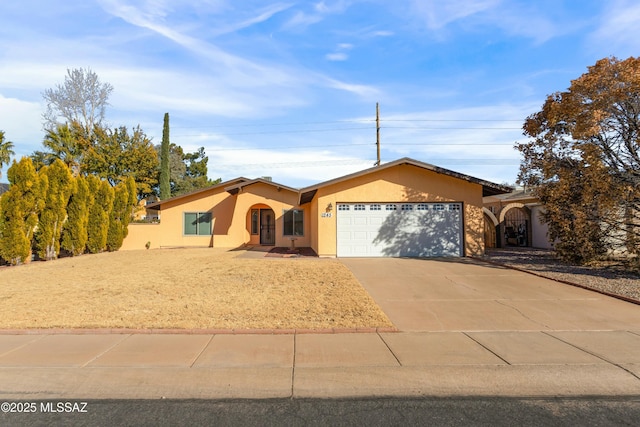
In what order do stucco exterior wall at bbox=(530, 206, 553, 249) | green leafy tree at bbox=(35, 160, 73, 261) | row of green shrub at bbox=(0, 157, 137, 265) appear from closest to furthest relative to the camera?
row of green shrub at bbox=(0, 157, 137, 265), green leafy tree at bbox=(35, 160, 73, 261), stucco exterior wall at bbox=(530, 206, 553, 249)

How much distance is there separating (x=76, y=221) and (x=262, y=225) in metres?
9.37

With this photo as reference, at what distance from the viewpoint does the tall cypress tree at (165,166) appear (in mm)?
32375

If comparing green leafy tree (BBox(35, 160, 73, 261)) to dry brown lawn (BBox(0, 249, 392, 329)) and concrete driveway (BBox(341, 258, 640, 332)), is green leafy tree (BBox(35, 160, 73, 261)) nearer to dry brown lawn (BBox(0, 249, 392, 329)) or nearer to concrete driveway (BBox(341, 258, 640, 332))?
dry brown lawn (BBox(0, 249, 392, 329))

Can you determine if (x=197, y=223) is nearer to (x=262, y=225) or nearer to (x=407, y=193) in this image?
(x=262, y=225)

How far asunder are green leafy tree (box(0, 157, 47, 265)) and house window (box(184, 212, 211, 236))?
320 inches

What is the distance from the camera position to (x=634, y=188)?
1183 cm

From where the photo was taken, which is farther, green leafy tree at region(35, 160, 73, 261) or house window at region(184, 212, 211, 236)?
house window at region(184, 212, 211, 236)

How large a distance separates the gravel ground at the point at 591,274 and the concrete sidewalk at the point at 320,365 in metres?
3.77

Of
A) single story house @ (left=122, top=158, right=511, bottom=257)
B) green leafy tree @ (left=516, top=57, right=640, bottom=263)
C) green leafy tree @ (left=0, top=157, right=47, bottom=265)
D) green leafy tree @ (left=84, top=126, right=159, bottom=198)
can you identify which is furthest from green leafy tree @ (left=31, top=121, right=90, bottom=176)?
green leafy tree @ (left=516, top=57, right=640, bottom=263)

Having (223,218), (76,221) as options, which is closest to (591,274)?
(223,218)

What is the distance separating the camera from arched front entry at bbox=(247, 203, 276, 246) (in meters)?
22.4

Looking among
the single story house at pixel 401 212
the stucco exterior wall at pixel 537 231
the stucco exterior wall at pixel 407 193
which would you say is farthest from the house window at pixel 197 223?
the stucco exterior wall at pixel 537 231

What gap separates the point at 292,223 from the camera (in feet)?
70.6

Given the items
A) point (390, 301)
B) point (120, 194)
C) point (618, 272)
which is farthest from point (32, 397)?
point (120, 194)
